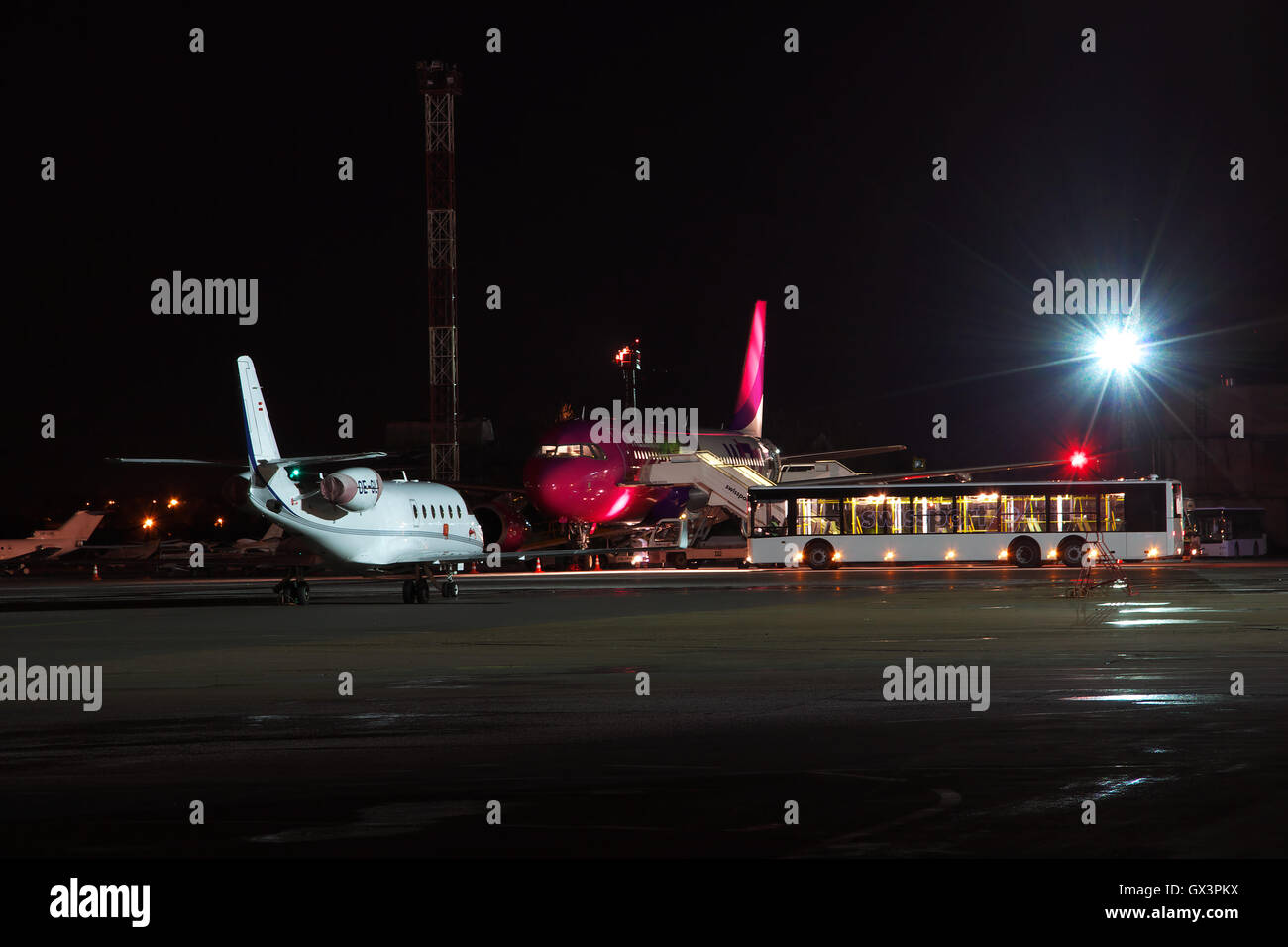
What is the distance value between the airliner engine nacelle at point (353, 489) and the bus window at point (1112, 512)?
31.3 m

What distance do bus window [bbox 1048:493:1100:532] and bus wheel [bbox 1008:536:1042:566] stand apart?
108cm

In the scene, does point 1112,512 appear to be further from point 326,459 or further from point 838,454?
point 326,459

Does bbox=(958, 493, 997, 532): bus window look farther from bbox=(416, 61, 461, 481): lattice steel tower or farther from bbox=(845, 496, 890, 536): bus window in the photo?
bbox=(416, 61, 461, 481): lattice steel tower

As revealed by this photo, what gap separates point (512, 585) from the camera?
49.1m

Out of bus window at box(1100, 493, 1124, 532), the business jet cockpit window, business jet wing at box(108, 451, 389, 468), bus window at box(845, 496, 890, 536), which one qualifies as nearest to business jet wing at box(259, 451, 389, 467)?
business jet wing at box(108, 451, 389, 468)

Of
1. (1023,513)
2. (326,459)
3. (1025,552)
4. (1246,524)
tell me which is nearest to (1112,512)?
(1023,513)

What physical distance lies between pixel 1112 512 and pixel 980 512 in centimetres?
501

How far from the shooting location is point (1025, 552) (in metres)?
58.8

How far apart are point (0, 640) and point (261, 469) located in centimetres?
1055

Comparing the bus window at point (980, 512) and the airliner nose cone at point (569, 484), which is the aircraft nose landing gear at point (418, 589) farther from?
the bus window at point (980, 512)

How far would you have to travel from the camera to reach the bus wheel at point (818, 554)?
200ft

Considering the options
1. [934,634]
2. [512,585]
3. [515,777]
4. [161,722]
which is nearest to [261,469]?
[512,585]

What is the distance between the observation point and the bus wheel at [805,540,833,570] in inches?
2398

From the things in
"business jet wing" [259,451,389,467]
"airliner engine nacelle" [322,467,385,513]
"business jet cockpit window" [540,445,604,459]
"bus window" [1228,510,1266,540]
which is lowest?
"bus window" [1228,510,1266,540]
